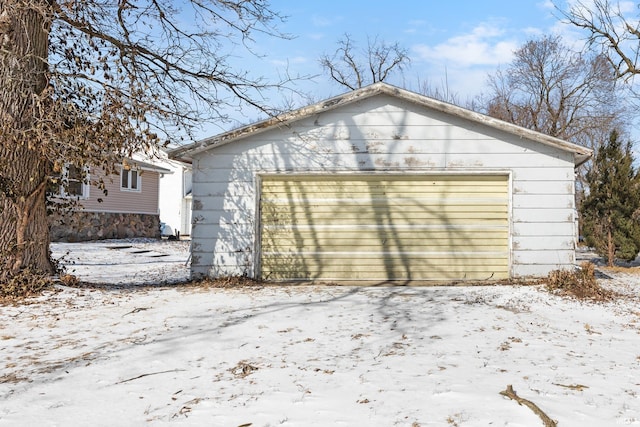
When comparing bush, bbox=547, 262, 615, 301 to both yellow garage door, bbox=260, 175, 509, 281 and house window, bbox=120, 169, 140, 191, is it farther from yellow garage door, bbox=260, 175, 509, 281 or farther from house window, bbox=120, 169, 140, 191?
house window, bbox=120, 169, 140, 191

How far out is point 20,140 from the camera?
7.74 m

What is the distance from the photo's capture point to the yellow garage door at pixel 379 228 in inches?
396

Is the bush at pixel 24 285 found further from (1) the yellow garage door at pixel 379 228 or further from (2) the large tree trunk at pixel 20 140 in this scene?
(1) the yellow garage door at pixel 379 228

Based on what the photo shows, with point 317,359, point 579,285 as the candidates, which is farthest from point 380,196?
point 317,359

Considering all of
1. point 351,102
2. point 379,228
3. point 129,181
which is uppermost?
point 351,102

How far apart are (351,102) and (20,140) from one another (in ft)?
19.6

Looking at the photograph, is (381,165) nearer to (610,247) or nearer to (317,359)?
(317,359)

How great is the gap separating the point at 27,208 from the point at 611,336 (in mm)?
8940

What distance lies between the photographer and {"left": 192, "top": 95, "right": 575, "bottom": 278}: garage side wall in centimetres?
977

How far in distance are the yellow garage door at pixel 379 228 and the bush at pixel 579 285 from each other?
136 centimetres

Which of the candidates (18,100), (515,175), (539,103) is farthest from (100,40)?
(539,103)

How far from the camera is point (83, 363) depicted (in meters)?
4.73

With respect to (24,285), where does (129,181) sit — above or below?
above

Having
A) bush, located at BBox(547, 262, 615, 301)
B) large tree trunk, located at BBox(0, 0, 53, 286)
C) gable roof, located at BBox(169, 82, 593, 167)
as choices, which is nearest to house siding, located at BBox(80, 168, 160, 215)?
gable roof, located at BBox(169, 82, 593, 167)
